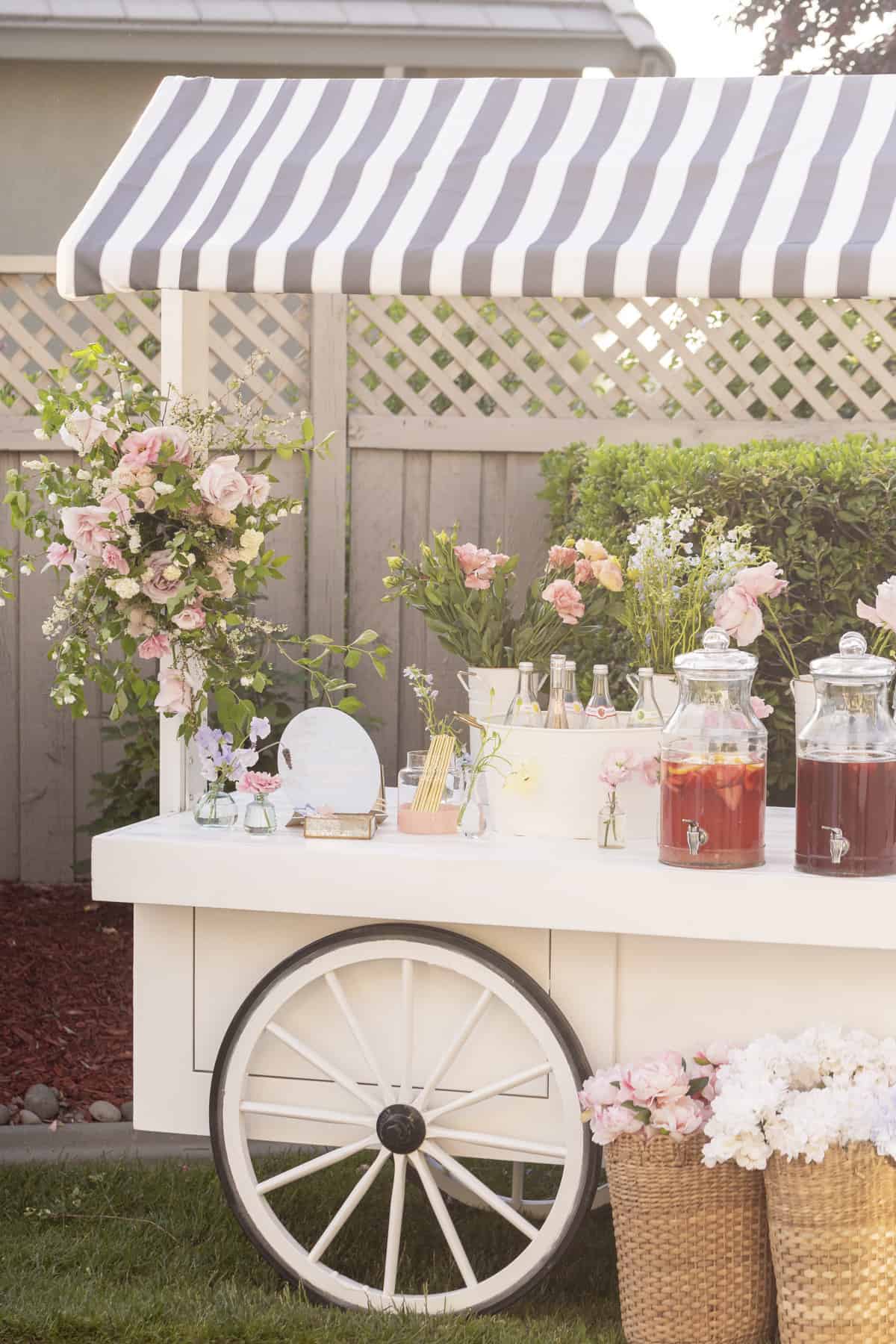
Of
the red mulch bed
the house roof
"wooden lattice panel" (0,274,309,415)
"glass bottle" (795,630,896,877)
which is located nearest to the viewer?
"glass bottle" (795,630,896,877)

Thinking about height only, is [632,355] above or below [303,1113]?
above

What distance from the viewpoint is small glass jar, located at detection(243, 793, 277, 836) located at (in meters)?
2.64

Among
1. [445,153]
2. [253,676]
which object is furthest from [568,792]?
[445,153]

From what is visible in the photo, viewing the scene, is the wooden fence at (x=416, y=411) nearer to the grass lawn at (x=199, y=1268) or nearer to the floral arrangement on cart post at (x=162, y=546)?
the grass lawn at (x=199, y=1268)

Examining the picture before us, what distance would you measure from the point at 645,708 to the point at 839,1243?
34.3 inches

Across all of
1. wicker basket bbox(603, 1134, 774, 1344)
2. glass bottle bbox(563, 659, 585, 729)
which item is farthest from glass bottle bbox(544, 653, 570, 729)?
wicker basket bbox(603, 1134, 774, 1344)

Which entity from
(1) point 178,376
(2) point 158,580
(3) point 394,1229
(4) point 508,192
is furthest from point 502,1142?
(4) point 508,192

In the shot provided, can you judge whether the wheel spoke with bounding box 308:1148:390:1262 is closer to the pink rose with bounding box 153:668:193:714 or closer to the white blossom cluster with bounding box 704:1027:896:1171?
the white blossom cluster with bounding box 704:1027:896:1171

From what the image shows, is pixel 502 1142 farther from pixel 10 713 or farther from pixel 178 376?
pixel 10 713

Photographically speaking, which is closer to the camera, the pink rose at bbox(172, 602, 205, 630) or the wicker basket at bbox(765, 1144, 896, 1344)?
the wicker basket at bbox(765, 1144, 896, 1344)

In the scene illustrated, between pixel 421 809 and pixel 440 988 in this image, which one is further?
pixel 421 809

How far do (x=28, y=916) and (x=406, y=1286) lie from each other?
2409mm

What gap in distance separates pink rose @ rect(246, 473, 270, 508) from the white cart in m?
0.56

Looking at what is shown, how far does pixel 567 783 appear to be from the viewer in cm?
258
